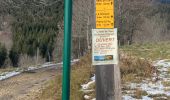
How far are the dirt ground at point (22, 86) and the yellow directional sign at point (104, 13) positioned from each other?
5.90 metres

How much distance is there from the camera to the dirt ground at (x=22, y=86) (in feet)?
36.1

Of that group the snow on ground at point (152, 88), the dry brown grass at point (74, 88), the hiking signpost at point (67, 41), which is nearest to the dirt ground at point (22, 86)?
the dry brown grass at point (74, 88)

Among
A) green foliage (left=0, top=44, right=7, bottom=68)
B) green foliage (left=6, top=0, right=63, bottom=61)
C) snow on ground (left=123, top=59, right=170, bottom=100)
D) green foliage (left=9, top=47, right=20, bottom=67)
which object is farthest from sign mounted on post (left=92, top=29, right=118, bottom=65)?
green foliage (left=9, top=47, right=20, bottom=67)

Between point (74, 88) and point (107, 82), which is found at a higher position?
point (107, 82)

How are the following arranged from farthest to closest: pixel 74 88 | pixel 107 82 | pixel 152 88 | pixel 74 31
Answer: pixel 74 31
pixel 74 88
pixel 152 88
pixel 107 82

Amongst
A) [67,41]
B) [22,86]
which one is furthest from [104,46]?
[22,86]

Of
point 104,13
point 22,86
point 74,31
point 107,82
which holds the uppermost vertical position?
point 104,13

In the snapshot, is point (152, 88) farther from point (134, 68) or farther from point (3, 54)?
point (3, 54)

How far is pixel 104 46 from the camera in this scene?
15.8 feet

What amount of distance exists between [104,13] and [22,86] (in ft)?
26.9

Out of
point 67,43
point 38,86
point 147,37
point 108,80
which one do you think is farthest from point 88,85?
point 147,37

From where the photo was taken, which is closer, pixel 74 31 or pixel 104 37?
pixel 104 37

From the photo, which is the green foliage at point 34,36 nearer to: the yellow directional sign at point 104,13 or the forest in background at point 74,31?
the forest in background at point 74,31

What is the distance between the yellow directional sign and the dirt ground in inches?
232
